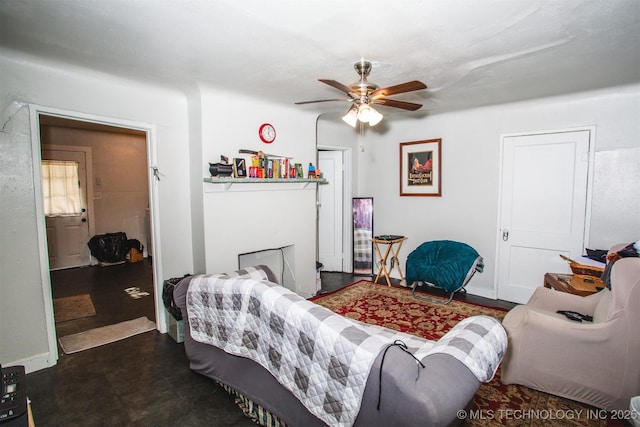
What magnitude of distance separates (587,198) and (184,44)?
4.26 m

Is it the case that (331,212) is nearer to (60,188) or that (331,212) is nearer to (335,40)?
(335,40)

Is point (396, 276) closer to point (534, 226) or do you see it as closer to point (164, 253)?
point (534, 226)

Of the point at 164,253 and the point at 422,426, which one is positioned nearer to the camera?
the point at 422,426

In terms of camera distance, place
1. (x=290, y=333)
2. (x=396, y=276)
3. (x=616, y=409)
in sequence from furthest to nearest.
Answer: (x=396, y=276) < (x=616, y=409) < (x=290, y=333)

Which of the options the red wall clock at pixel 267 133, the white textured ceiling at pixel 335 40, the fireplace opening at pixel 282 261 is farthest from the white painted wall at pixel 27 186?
the fireplace opening at pixel 282 261

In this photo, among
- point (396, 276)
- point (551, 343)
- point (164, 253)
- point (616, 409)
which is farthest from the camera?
point (396, 276)

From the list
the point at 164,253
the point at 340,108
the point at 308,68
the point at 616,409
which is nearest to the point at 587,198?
the point at 616,409

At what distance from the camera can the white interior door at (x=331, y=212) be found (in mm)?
5359

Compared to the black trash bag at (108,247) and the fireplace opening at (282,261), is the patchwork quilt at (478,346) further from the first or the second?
the black trash bag at (108,247)

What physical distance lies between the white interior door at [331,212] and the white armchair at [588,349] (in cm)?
327

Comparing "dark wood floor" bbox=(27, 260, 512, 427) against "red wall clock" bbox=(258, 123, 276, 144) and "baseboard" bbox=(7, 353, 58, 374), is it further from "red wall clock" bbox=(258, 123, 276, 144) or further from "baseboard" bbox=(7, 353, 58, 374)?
"red wall clock" bbox=(258, 123, 276, 144)

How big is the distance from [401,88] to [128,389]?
3.02 metres

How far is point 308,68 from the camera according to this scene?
2691 millimetres

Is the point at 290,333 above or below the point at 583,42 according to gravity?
below
